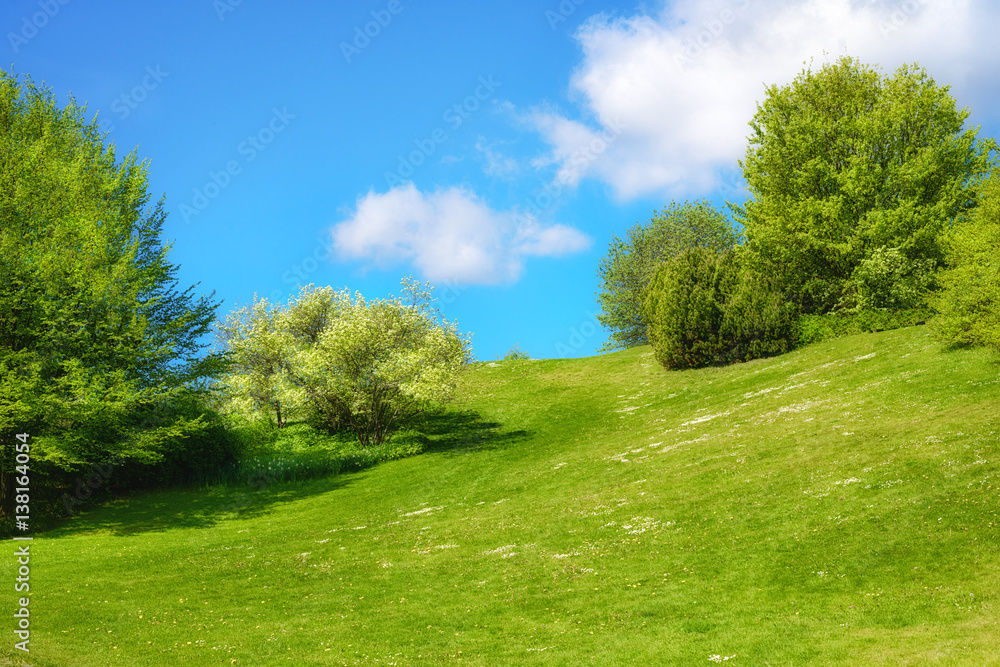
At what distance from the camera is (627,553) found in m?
21.7

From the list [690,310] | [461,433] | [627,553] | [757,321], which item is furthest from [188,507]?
[757,321]

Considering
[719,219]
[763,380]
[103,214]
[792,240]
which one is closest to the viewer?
[103,214]

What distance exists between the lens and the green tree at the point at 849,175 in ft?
162

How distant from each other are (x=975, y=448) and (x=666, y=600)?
12.7 metres

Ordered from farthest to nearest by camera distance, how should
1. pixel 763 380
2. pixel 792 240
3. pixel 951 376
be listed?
pixel 792 240, pixel 763 380, pixel 951 376

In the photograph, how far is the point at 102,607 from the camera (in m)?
21.3

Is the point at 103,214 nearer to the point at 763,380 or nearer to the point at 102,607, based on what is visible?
the point at 102,607

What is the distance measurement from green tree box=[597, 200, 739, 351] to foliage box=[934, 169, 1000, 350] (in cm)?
5878

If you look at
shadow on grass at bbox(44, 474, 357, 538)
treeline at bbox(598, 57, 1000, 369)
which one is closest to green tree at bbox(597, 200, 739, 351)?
treeline at bbox(598, 57, 1000, 369)

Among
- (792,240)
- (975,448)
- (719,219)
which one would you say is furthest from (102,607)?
(719,219)

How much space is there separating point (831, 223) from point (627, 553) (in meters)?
39.9

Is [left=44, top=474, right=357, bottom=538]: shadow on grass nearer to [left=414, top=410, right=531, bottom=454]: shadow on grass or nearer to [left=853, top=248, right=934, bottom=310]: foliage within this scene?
[left=414, top=410, right=531, bottom=454]: shadow on grass

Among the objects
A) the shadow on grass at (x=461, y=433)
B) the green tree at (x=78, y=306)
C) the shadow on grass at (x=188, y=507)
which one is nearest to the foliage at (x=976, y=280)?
the shadow on grass at (x=461, y=433)

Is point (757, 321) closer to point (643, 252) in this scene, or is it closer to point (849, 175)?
point (849, 175)
